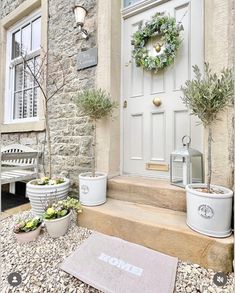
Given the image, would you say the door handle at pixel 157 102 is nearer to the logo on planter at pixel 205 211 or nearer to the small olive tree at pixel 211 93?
the small olive tree at pixel 211 93

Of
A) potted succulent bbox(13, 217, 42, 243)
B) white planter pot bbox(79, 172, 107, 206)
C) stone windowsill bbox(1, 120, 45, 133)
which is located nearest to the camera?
potted succulent bbox(13, 217, 42, 243)

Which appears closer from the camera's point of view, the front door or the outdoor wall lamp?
the front door

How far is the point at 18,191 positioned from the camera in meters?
2.80

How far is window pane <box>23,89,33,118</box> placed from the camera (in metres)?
3.10

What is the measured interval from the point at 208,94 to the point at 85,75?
1.53 m

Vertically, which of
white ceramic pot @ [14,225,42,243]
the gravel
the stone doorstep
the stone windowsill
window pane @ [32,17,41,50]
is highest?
window pane @ [32,17,41,50]

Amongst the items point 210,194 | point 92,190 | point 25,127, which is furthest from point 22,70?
point 210,194

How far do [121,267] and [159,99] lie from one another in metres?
1.63

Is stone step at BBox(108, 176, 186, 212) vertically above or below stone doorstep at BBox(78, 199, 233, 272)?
above

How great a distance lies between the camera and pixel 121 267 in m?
1.22

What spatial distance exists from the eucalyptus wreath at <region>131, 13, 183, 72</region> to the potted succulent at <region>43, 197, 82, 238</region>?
1.70 metres

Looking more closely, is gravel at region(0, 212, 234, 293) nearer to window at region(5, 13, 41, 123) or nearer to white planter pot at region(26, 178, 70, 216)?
white planter pot at region(26, 178, 70, 216)

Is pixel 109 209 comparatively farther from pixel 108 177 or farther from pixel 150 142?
pixel 150 142

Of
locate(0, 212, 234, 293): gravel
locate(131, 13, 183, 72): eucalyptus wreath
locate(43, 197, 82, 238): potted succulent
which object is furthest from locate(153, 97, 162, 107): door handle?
locate(0, 212, 234, 293): gravel
